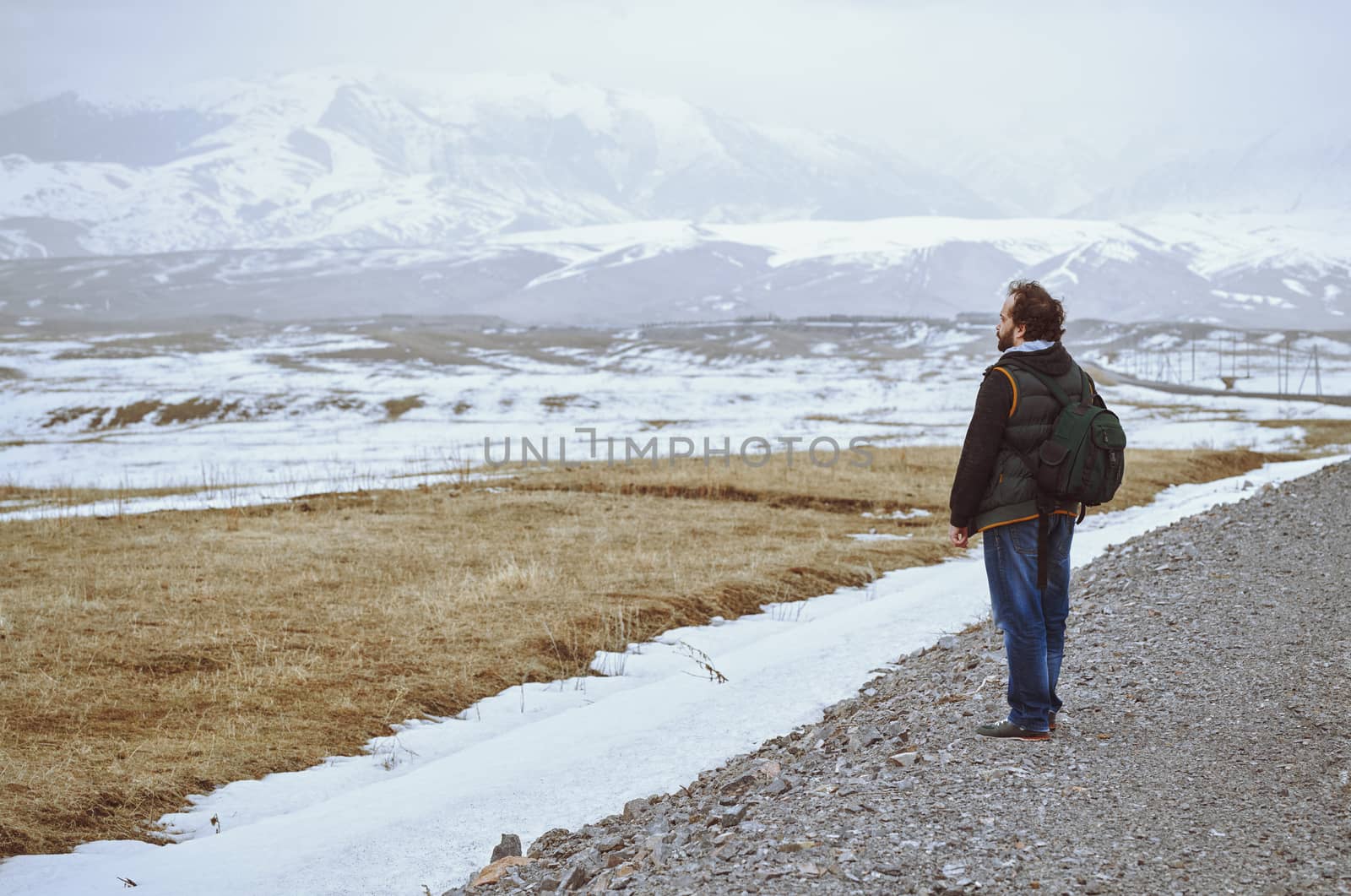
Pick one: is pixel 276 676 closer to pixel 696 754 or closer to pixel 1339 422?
pixel 696 754

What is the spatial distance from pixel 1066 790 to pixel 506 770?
5432 millimetres

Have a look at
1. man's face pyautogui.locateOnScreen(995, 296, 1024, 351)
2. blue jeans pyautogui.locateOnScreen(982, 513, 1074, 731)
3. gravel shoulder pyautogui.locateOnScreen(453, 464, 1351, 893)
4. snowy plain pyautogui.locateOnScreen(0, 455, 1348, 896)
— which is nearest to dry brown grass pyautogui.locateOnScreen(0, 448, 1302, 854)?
snowy plain pyautogui.locateOnScreen(0, 455, 1348, 896)

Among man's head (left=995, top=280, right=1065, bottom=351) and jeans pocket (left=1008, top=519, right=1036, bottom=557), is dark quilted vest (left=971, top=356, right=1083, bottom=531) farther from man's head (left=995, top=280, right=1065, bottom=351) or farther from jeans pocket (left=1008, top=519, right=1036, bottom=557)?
man's head (left=995, top=280, right=1065, bottom=351)

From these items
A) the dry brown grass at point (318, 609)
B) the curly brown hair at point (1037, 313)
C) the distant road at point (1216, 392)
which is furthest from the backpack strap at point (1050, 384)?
the distant road at point (1216, 392)

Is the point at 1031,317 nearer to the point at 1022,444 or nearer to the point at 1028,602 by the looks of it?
the point at 1022,444

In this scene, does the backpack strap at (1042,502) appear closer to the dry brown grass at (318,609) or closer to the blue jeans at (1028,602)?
the blue jeans at (1028,602)

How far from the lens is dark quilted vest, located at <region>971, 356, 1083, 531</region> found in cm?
707

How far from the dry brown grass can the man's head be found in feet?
23.8

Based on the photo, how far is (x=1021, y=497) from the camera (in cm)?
713

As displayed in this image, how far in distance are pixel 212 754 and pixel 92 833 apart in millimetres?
1690

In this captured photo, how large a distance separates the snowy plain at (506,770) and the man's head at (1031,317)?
280cm

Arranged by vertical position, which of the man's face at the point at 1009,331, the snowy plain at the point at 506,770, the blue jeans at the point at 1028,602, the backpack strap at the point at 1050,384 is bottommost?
the snowy plain at the point at 506,770

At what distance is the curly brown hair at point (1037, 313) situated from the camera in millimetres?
7152

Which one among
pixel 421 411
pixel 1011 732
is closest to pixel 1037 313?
pixel 1011 732
